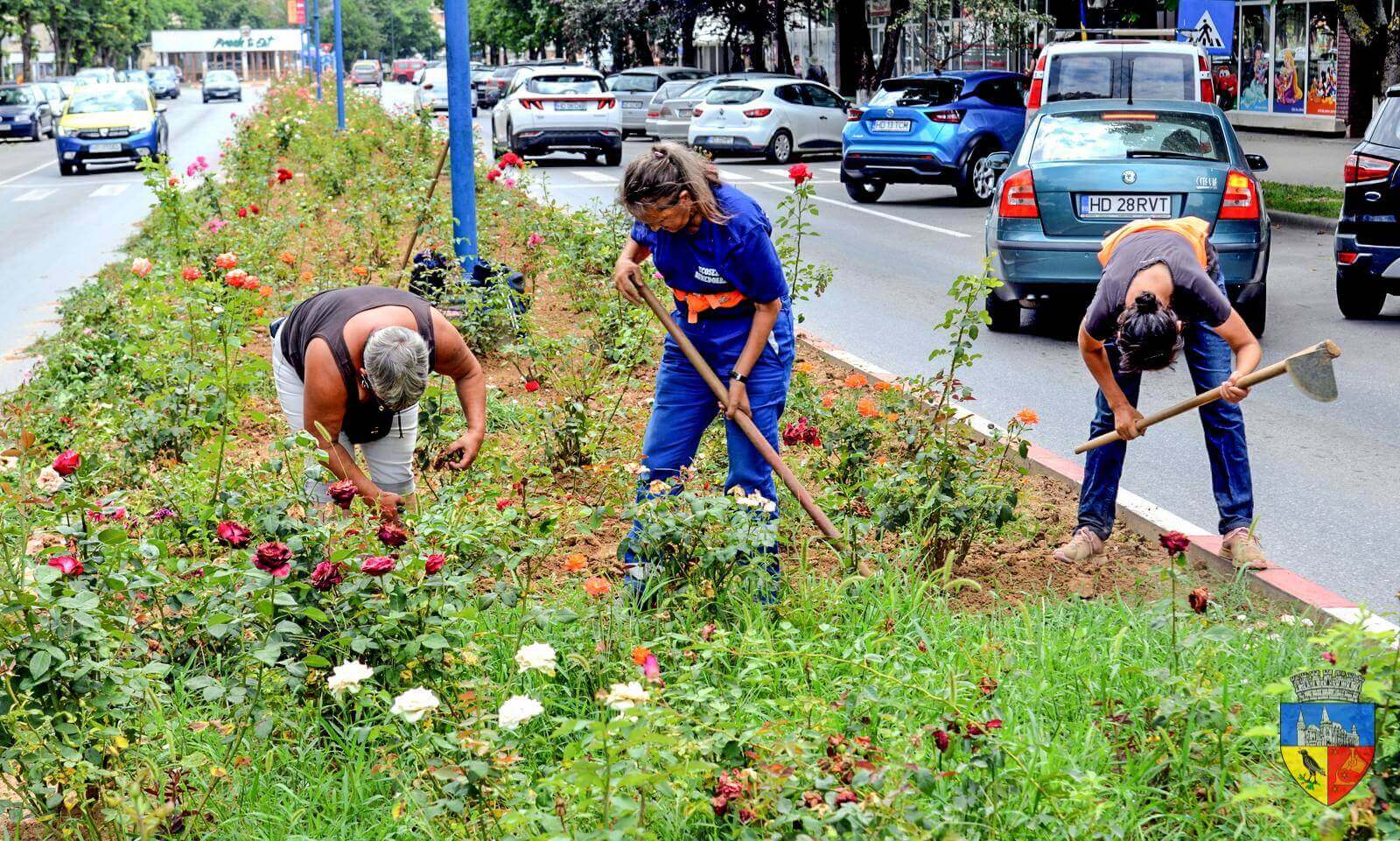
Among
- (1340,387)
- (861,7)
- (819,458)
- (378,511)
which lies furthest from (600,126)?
(378,511)

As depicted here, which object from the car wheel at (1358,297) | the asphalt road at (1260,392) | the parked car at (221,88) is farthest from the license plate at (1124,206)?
the parked car at (221,88)

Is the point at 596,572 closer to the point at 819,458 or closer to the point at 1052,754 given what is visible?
the point at 819,458

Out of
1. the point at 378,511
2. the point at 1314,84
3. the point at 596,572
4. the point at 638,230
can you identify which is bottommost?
the point at 596,572

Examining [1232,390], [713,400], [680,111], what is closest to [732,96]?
[680,111]

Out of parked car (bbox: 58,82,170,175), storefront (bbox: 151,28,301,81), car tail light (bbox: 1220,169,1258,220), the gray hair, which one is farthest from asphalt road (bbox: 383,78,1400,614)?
storefront (bbox: 151,28,301,81)

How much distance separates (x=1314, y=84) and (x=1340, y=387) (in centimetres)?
2438

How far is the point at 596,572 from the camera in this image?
4.96 metres

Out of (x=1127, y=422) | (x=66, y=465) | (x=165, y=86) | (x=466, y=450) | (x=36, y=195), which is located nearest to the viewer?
(x=66, y=465)

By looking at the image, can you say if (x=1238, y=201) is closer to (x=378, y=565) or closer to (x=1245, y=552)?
(x=1245, y=552)

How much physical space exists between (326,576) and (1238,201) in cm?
770

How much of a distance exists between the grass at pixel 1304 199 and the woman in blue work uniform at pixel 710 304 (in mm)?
12420

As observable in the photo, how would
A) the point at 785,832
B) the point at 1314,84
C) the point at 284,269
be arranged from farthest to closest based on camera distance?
the point at 1314,84, the point at 284,269, the point at 785,832

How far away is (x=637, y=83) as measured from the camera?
35.4 metres

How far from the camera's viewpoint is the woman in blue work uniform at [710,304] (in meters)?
4.35
